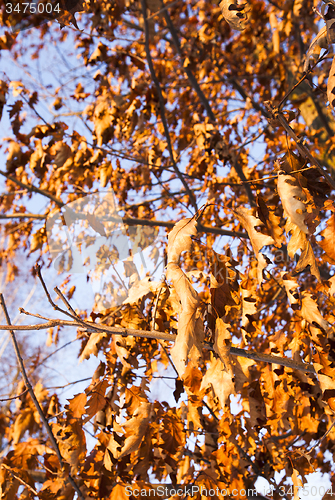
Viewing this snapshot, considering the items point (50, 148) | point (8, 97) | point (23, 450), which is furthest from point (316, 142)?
point (23, 450)

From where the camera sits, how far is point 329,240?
3.49ft

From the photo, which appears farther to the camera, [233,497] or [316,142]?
[316,142]

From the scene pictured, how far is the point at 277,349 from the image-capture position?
1.50m

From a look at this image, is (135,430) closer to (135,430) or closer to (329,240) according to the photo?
(135,430)

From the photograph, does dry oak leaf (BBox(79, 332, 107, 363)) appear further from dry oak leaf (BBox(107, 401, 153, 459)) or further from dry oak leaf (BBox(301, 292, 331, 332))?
dry oak leaf (BBox(301, 292, 331, 332))

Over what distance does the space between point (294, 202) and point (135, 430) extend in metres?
1.09

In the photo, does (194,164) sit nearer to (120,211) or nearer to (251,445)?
(120,211)

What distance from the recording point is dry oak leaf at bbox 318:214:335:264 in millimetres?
1055

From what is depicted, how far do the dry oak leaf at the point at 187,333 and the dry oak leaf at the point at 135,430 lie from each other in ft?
2.23

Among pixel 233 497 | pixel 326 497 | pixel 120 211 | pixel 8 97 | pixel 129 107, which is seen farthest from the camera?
pixel 120 211

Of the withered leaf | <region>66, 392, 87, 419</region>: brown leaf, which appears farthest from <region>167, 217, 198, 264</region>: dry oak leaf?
<region>66, 392, 87, 419</region>: brown leaf

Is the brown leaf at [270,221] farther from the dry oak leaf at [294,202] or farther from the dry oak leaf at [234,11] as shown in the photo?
the dry oak leaf at [234,11]

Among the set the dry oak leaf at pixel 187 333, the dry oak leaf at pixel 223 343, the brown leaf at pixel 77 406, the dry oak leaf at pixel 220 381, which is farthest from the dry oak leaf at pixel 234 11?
the brown leaf at pixel 77 406

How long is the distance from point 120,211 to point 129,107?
976 millimetres
